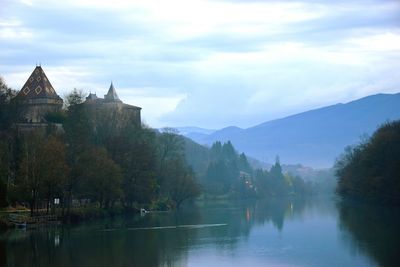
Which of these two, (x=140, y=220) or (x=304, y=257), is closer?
(x=304, y=257)

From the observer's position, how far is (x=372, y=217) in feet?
258

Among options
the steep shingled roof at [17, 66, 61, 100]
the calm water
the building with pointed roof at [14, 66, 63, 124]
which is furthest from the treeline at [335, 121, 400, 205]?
the steep shingled roof at [17, 66, 61, 100]

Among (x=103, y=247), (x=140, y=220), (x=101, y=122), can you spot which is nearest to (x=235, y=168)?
(x=101, y=122)

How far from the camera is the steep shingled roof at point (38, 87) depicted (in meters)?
130

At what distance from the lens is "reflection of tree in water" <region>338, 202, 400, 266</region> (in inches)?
1809

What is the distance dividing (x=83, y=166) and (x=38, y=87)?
184 ft

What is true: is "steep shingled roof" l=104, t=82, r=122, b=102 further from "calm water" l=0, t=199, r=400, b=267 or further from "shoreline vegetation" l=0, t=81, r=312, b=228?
"calm water" l=0, t=199, r=400, b=267

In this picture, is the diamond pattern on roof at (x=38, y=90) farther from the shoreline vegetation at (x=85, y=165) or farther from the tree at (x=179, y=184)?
the tree at (x=179, y=184)

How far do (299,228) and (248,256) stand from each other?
25.6 meters

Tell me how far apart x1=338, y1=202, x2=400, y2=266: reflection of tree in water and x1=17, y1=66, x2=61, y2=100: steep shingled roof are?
215 ft

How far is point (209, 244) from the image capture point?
2194 inches

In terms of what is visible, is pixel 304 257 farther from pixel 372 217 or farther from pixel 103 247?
pixel 372 217

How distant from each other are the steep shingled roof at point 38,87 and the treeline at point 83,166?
693 inches

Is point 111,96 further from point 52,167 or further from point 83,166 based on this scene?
point 52,167
